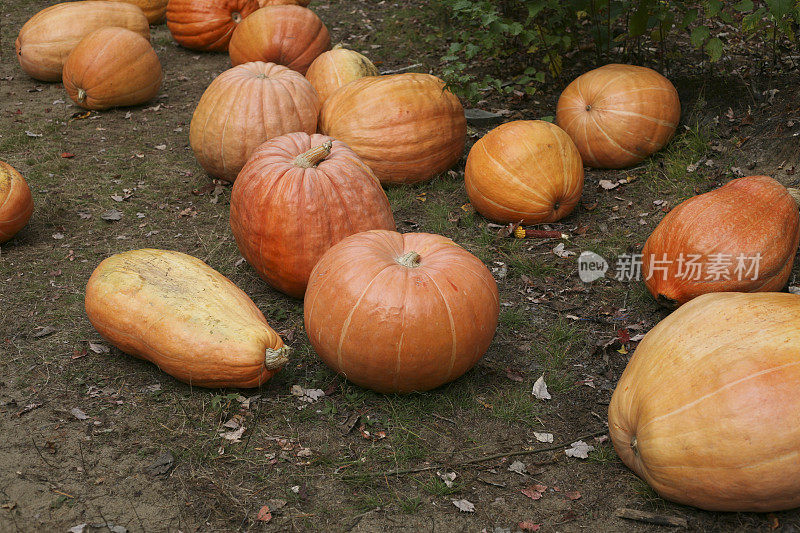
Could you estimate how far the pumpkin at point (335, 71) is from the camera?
6.22 metres

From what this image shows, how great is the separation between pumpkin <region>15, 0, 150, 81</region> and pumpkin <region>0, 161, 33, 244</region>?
333 cm

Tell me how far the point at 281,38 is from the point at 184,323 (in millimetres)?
4346

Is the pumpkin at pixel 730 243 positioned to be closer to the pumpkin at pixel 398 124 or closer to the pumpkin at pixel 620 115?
the pumpkin at pixel 620 115

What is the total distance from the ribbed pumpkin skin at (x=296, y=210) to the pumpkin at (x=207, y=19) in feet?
14.8

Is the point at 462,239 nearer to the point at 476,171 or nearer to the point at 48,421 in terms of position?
the point at 476,171

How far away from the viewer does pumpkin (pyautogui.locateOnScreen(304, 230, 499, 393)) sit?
11.0ft

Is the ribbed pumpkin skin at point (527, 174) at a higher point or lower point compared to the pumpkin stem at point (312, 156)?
lower

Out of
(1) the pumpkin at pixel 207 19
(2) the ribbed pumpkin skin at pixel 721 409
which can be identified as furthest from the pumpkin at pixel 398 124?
(1) the pumpkin at pixel 207 19

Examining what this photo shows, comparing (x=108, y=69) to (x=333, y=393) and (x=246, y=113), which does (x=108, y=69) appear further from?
(x=333, y=393)

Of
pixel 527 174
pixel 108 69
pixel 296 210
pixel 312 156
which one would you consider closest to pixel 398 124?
pixel 527 174

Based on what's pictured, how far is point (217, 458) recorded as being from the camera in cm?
321

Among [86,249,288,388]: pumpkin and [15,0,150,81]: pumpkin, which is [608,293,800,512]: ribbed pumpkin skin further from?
[15,0,150,81]: pumpkin

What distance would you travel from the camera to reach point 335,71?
623cm

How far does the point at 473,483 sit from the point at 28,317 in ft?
9.00
